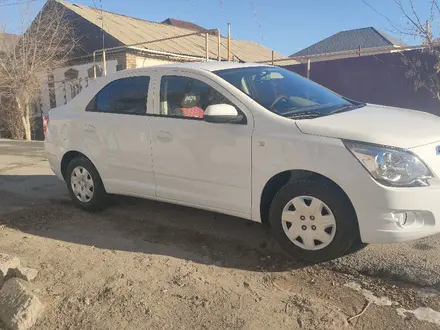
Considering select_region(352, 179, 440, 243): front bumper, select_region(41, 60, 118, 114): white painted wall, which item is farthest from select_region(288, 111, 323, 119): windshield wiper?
select_region(41, 60, 118, 114): white painted wall

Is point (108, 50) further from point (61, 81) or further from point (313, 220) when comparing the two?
point (313, 220)

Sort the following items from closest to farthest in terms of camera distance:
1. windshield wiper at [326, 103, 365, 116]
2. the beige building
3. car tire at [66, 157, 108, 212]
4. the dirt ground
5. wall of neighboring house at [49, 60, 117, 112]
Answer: the dirt ground → windshield wiper at [326, 103, 365, 116] → car tire at [66, 157, 108, 212] → the beige building → wall of neighboring house at [49, 60, 117, 112]

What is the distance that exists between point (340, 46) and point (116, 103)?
1292 inches

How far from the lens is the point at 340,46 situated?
1369 inches

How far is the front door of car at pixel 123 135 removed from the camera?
462 centimetres

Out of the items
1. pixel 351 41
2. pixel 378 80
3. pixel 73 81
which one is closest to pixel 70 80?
pixel 73 81

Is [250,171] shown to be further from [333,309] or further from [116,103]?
[116,103]

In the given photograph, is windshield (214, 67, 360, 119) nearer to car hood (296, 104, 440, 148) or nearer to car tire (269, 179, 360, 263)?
car hood (296, 104, 440, 148)

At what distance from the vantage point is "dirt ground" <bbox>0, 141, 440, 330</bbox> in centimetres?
292

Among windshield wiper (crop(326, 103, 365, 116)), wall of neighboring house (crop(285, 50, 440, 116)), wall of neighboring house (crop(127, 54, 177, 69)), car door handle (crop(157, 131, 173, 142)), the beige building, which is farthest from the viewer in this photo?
the beige building

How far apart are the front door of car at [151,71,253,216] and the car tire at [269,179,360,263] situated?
1.23ft

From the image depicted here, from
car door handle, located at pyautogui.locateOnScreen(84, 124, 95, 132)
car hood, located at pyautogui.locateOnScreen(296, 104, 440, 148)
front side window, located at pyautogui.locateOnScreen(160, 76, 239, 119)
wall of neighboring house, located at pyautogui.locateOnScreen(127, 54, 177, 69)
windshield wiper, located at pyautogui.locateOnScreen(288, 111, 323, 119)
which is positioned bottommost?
car door handle, located at pyautogui.locateOnScreen(84, 124, 95, 132)

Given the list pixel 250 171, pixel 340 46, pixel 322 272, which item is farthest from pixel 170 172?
pixel 340 46

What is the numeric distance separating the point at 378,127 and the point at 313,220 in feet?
2.92
